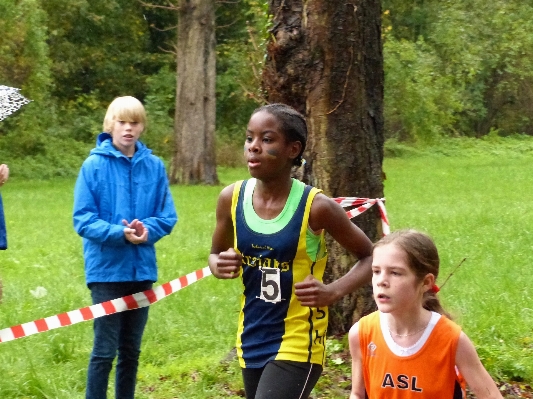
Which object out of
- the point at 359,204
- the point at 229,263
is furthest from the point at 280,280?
the point at 359,204

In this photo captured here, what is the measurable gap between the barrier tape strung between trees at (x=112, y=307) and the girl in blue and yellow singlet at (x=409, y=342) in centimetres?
206

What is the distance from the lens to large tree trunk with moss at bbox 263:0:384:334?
5.92 meters

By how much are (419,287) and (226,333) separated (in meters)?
4.51

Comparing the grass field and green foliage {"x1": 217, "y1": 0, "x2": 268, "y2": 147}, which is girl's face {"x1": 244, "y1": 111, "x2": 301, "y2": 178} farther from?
green foliage {"x1": 217, "y1": 0, "x2": 268, "y2": 147}

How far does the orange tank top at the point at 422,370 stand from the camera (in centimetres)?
321

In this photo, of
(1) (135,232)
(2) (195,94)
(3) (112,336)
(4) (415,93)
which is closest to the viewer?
(1) (135,232)

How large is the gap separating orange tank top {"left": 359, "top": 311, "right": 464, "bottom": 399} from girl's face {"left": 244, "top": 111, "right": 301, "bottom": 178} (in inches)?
36.7

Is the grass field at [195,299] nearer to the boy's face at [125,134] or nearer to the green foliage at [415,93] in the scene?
the boy's face at [125,134]

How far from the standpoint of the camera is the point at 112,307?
16.5ft

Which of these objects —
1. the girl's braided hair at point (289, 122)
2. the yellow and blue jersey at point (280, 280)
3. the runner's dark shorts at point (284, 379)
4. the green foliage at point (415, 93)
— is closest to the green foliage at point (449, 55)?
the green foliage at point (415, 93)

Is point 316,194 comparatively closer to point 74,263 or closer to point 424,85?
point 74,263

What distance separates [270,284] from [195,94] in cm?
2210

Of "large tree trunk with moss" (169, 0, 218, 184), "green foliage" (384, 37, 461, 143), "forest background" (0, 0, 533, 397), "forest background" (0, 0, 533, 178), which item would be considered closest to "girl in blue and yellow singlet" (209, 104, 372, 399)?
"large tree trunk with moss" (169, 0, 218, 184)

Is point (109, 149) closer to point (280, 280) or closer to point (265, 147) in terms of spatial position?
point (265, 147)
